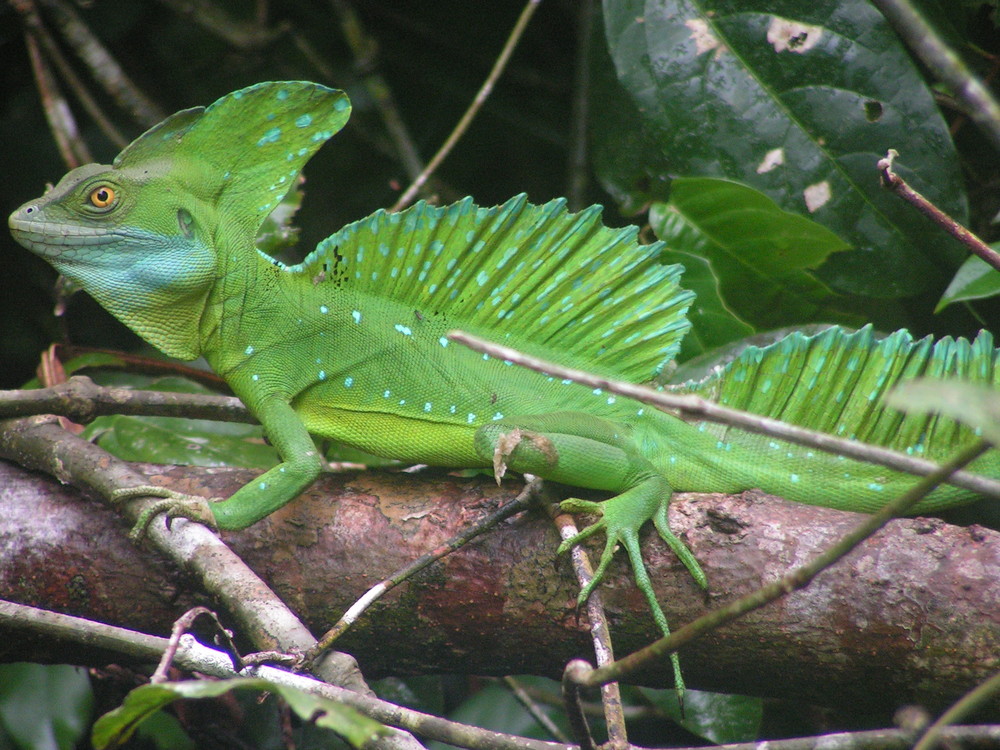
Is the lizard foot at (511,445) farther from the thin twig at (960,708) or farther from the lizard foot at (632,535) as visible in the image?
the thin twig at (960,708)

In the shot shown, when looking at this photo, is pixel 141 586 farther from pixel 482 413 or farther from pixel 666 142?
pixel 666 142

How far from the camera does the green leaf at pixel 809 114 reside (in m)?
2.95

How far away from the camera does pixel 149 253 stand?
2.66m

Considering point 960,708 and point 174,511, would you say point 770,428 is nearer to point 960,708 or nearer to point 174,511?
point 960,708

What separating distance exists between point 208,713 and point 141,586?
689 millimetres

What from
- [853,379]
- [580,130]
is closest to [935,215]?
[853,379]

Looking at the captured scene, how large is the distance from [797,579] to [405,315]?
5.98ft

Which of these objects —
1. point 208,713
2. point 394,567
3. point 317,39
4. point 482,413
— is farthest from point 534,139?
point 208,713

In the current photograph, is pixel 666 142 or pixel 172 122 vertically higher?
pixel 172 122

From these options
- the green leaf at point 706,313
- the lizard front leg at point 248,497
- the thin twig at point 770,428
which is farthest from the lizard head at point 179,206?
the thin twig at point 770,428

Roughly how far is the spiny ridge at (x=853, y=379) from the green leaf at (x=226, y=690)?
1.56 m

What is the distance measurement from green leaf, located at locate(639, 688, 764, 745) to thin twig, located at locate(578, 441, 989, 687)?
4.53 ft

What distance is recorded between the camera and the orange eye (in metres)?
2.62

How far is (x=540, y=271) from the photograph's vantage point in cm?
271
